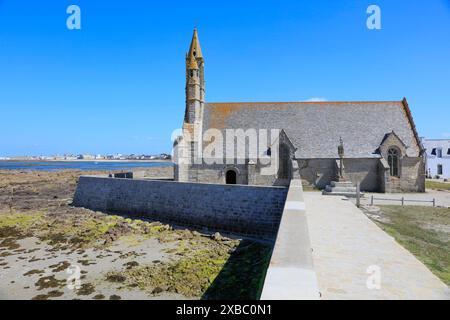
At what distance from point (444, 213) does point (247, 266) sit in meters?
11.7

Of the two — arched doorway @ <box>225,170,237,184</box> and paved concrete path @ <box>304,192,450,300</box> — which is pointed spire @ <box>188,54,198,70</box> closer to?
arched doorway @ <box>225,170,237,184</box>

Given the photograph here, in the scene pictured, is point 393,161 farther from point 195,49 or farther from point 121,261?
point 121,261

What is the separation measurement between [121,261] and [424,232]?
41.9ft

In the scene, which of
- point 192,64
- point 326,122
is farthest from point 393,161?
point 192,64

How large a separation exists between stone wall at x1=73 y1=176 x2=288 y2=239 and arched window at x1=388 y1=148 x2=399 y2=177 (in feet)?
50.6

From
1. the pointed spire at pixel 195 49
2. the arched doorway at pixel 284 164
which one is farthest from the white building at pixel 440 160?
the pointed spire at pixel 195 49

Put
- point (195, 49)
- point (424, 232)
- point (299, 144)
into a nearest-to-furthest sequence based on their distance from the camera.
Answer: point (424, 232)
point (299, 144)
point (195, 49)

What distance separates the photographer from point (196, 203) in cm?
1698

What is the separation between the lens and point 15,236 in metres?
15.3

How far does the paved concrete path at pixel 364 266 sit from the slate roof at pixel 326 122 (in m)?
15.8

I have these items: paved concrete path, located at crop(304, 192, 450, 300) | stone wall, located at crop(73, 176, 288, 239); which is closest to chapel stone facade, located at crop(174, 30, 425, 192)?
stone wall, located at crop(73, 176, 288, 239)

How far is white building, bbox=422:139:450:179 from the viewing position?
1523 inches
